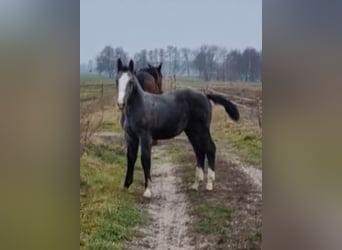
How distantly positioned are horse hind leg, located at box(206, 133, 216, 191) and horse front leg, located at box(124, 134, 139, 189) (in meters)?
0.26

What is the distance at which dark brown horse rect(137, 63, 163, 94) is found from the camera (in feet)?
5.81

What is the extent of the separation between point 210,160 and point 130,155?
0.29 metres

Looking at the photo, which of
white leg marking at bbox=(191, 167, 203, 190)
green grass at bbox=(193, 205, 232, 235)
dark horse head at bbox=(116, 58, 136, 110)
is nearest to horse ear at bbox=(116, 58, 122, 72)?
dark horse head at bbox=(116, 58, 136, 110)

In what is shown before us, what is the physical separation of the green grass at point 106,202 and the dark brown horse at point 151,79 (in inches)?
9.7

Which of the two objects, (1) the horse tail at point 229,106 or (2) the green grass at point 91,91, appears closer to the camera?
(2) the green grass at point 91,91

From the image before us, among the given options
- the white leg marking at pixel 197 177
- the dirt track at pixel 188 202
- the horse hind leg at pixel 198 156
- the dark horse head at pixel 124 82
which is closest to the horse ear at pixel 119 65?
the dark horse head at pixel 124 82

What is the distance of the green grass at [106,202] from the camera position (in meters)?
1.70

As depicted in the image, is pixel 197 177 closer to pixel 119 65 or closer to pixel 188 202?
pixel 188 202

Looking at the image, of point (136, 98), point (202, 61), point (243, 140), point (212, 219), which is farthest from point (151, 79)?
point (212, 219)

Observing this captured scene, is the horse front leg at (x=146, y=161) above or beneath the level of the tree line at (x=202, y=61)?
beneath

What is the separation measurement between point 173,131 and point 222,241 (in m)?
0.44

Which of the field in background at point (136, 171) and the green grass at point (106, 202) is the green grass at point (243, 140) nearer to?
the field in background at point (136, 171)
